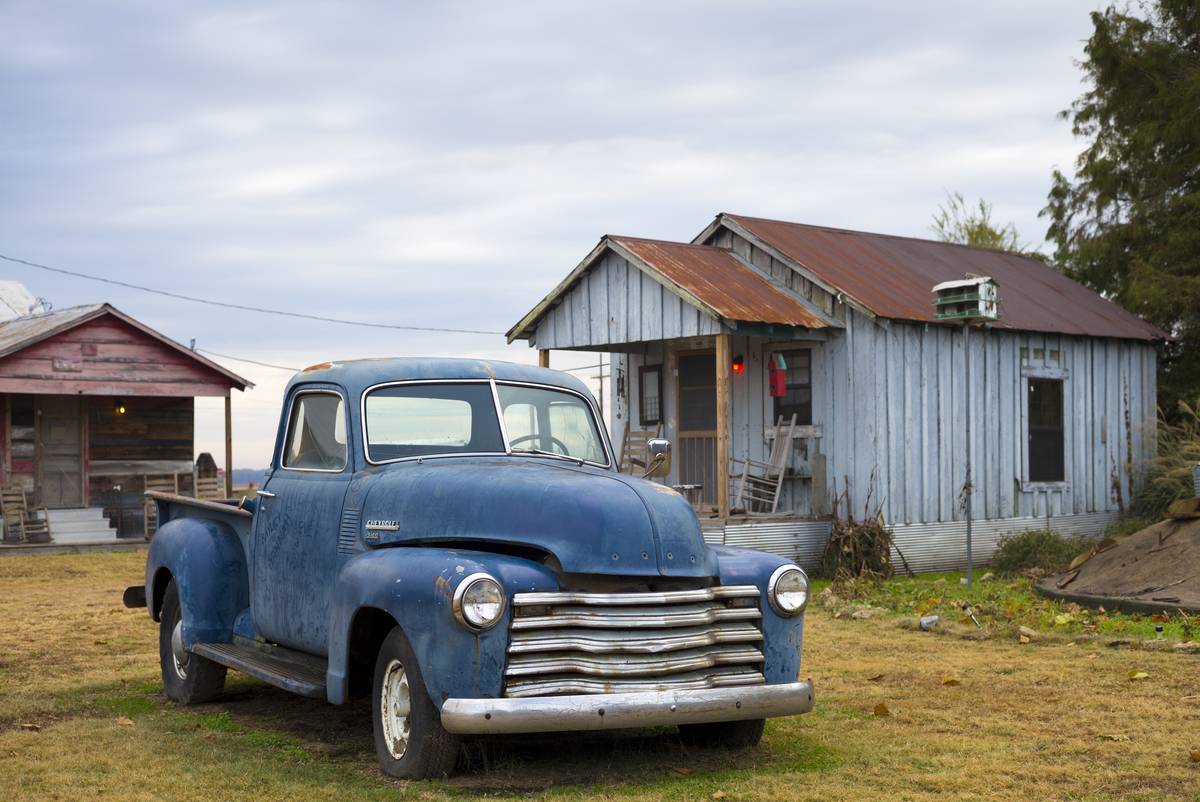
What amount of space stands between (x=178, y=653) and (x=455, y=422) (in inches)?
107

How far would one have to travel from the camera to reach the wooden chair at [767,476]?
17391 millimetres

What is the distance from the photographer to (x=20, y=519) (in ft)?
74.7

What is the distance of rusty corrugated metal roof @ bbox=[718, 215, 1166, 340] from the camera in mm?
17609

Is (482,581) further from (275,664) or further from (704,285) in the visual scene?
(704,285)

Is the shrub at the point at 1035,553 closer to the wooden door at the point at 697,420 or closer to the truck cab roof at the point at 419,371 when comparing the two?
the wooden door at the point at 697,420

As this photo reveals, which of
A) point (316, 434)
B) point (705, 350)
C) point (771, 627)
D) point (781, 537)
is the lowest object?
point (781, 537)

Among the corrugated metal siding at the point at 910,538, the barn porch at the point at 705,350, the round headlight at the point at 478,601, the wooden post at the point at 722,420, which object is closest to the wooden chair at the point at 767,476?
the barn porch at the point at 705,350

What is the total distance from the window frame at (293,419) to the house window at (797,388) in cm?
1049

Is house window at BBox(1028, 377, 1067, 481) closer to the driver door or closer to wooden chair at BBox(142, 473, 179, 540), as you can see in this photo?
the driver door

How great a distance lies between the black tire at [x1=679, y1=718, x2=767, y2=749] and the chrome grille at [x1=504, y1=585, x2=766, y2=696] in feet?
2.10

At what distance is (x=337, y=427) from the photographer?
24.3ft

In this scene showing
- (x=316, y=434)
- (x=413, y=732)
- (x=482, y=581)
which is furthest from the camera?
(x=316, y=434)

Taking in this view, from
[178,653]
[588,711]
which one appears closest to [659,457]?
[588,711]

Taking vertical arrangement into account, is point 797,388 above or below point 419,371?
above
